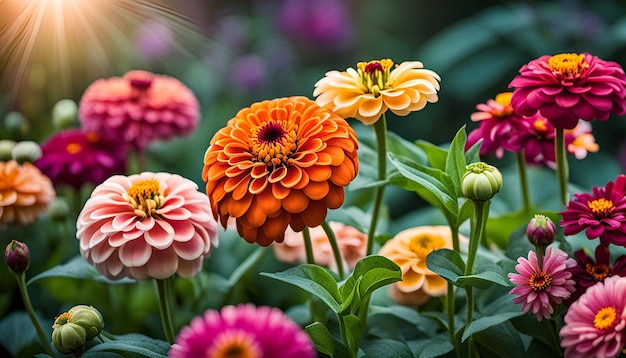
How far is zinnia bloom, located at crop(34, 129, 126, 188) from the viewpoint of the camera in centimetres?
73

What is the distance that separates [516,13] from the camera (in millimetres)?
1340

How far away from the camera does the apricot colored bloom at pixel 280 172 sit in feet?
1.62

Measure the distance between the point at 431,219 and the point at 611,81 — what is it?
1.15ft

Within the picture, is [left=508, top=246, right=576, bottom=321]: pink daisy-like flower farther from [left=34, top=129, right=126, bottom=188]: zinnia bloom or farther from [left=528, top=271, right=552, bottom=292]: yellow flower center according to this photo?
[left=34, top=129, right=126, bottom=188]: zinnia bloom

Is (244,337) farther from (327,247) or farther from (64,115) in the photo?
(64,115)

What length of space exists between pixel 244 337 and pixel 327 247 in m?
0.35

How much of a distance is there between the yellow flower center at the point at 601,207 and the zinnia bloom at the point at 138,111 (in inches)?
17.6

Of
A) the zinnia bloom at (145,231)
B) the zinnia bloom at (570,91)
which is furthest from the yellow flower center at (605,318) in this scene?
the zinnia bloom at (145,231)

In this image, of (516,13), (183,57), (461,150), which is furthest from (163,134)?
(516,13)

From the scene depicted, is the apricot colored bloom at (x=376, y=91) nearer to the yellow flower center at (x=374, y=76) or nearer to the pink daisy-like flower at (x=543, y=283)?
the yellow flower center at (x=374, y=76)

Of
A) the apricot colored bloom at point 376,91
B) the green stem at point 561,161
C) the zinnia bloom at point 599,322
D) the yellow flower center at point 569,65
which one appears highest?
the yellow flower center at point 569,65

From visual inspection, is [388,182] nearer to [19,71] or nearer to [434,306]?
[434,306]

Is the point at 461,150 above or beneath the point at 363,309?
above

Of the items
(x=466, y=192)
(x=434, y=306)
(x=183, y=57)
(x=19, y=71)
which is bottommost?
(x=434, y=306)
